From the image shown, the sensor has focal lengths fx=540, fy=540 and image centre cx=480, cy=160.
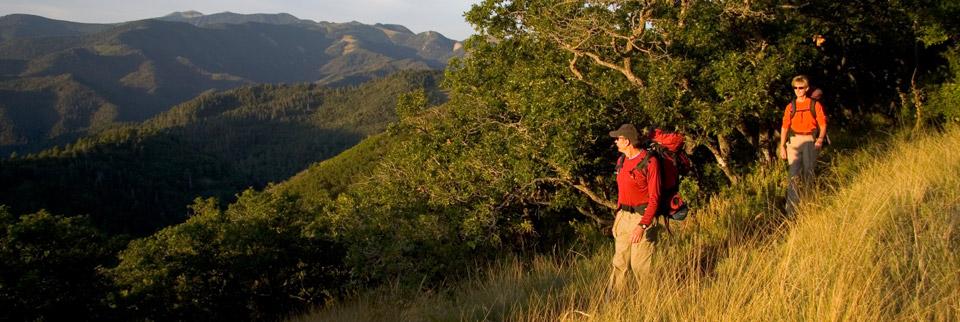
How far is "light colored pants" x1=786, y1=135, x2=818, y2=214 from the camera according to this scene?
6.95m

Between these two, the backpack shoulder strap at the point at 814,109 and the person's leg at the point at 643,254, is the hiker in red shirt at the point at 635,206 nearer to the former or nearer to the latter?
the person's leg at the point at 643,254

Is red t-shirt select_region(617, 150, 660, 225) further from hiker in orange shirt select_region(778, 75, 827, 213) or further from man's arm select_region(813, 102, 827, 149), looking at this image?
man's arm select_region(813, 102, 827, 149)

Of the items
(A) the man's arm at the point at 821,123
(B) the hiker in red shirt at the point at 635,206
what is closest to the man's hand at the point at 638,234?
(B) the hiker in red shirt at the point at 635,206

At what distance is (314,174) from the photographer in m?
130

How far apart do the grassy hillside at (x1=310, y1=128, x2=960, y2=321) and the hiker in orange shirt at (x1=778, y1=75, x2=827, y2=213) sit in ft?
1.23

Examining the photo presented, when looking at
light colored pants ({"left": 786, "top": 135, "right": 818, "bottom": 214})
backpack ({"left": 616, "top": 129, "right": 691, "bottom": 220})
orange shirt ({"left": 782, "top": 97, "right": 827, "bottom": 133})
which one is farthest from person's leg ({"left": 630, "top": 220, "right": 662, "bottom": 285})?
orange shirt ({"left": 782, "top": 97, "right": 827, "bottom": 133})

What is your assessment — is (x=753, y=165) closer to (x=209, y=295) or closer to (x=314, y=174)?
(x=209, y=295)

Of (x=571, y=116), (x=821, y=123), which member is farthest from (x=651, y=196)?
(x=571, y=116)

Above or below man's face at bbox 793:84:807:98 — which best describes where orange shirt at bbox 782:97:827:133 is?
below

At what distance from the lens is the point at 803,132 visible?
7293mm

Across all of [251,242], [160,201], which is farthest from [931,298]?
[160,201]

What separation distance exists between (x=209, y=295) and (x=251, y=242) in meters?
2.54

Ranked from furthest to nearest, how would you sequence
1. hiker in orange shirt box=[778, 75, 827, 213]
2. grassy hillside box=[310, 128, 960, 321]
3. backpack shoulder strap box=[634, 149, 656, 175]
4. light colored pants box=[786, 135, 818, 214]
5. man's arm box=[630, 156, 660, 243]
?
hiker in orange shirt box=[778, 75, 827, 213] < light colored pants box=[786, 135, 818, 214] < backpack shoulder strap box=[634, 149, 656, 175] < man's arm box=[630, 156, 660, 243] < grassy hillside box=[310, 128, 960, 321]

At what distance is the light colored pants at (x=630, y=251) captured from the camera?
16.4ft
